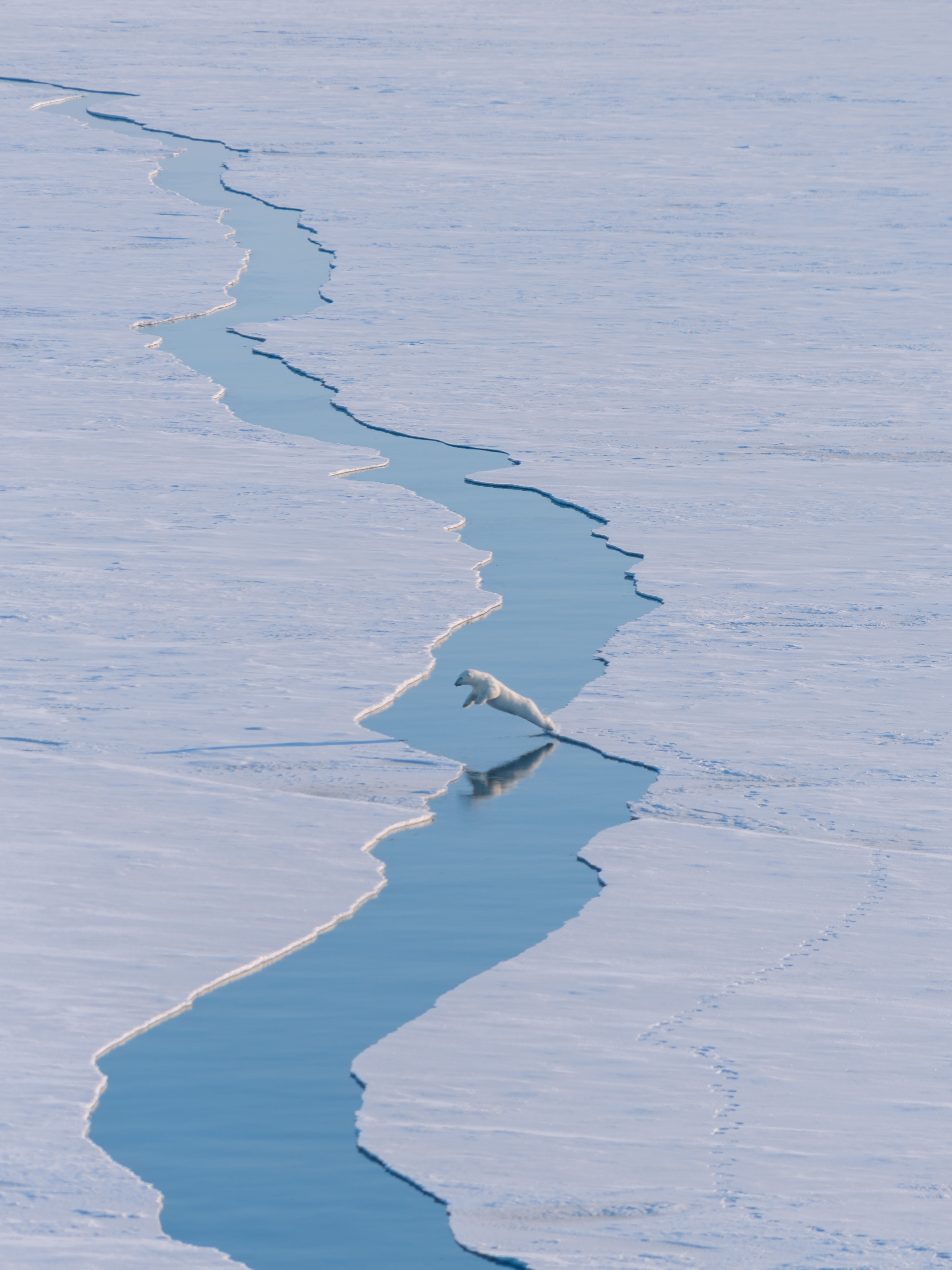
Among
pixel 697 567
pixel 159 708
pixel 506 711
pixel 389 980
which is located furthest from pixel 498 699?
pixel 697 567

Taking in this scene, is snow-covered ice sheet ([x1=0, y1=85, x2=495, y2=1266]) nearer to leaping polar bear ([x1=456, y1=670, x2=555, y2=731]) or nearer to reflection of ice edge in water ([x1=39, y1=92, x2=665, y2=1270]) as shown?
reflection of ice edge in water ([x1=39, y1=92, x2=665, y2=1270])

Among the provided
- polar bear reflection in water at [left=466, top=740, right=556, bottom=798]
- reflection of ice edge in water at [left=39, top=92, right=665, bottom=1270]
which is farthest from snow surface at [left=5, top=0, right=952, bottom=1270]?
polar bear reflection in water at [left=466, top=740, right=556, bottom=798]

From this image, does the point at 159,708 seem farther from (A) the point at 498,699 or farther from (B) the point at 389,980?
(B) the point at 389,980

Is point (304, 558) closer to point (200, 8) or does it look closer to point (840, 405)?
point (840, 405)

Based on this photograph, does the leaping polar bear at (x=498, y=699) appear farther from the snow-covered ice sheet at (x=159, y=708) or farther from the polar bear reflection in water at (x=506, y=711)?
the snow-covered ice sheet at (x=159, y=708)

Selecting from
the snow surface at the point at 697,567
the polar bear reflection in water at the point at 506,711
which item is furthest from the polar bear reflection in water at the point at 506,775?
the snow surface at the point at 697,567

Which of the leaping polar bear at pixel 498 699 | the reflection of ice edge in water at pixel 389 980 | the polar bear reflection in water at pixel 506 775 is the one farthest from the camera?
the leaping polar bear at pixel 498 699
